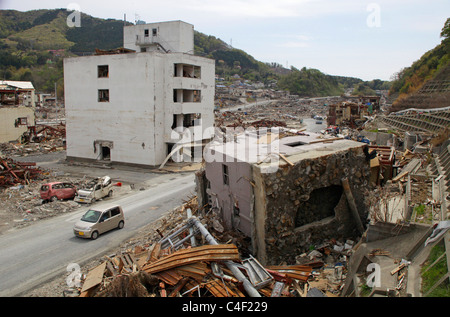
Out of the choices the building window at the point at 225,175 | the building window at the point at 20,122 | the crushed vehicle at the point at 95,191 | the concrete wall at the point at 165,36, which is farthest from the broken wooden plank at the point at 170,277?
the building window at the point at 20,122

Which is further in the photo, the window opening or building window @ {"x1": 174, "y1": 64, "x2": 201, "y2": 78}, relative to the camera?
building window @ {"x1": 174, "y1": 64, "x2": 201, "y2": 78}

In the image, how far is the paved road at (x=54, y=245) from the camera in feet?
37.0

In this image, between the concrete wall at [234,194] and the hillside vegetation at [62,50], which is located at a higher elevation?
the hillside vegetation at [62,50]

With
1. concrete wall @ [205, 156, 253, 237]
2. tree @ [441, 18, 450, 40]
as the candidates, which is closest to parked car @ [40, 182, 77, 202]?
concrete wall @ [205, 156, 253, 237]

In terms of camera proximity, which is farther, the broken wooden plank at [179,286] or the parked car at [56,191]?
the parked car at [56,191]

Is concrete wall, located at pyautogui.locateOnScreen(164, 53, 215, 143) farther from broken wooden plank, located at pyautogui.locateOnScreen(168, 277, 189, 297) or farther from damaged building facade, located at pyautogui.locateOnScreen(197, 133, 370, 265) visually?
broken wooden plank, located at pyautogui.locateOnScreen(168, 277, 189, 297)

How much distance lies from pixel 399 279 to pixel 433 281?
857 millimetres

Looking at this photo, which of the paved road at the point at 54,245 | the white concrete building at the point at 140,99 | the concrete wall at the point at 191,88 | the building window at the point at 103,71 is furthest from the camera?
the building window at the point at 103,71

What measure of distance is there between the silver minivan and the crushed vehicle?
5168 millimetres

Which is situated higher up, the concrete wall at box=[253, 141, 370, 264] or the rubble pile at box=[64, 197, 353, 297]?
the concrete wall at box=[253, 141, 370, 264]

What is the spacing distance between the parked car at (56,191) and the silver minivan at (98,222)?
6176 mm

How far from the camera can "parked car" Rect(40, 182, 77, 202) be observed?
1975 centimetres

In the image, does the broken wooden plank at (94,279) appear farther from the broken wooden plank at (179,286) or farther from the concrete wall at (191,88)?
the concrete wall at (191,88)
